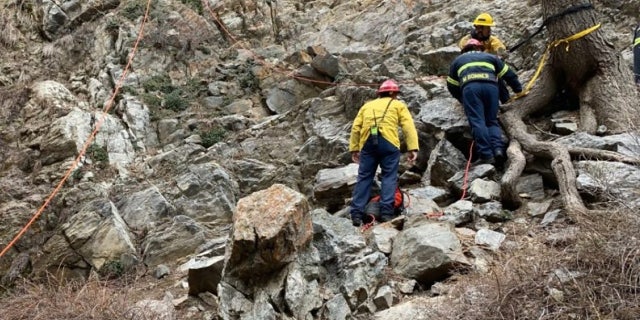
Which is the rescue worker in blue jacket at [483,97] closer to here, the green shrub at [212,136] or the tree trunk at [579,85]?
the tree trunk at [579,85]

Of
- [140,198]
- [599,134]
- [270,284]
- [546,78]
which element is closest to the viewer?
[270,284]

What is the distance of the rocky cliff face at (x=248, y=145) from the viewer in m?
4.47

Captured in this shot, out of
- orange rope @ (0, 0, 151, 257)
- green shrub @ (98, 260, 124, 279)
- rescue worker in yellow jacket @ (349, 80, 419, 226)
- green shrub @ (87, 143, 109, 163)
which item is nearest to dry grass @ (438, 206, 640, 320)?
rescue worker in yellow jacket @ (349, 80, 419, 226)

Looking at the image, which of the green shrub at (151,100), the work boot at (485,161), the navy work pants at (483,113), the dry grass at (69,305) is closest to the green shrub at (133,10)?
the green shrub at (151,100)

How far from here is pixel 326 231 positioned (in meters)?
4.76

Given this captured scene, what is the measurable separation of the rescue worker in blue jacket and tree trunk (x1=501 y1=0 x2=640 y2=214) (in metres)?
0.23

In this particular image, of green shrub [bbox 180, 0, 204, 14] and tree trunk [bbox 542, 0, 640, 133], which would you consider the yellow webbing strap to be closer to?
tree trunk [bbox 542, 0, 640, 133]

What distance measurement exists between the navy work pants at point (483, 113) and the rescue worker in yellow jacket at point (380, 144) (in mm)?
787

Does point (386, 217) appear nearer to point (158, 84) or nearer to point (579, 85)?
point (579, 85)

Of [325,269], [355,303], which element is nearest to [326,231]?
[325,269]

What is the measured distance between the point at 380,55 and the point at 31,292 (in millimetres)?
8451

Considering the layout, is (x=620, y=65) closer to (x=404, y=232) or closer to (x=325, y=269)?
(x=404, y=232)

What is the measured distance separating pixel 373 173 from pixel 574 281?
3.52 m

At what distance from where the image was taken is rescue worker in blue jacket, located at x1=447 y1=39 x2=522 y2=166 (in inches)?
266
